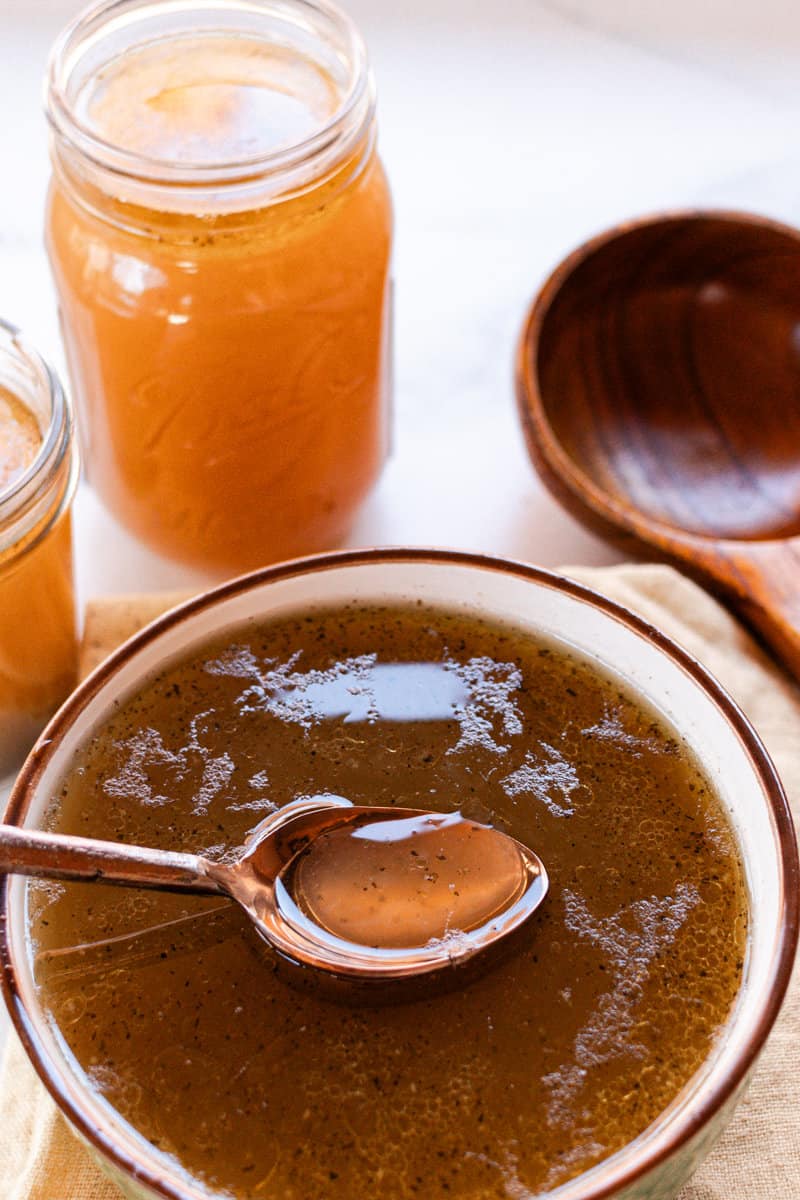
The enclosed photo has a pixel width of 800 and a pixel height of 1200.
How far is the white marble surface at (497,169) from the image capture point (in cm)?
168

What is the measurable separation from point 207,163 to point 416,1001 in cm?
70

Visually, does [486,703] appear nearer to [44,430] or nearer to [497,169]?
[44,430]

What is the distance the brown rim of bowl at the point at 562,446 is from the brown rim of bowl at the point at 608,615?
34cm

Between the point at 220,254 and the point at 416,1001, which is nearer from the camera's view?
the point at 416,1001

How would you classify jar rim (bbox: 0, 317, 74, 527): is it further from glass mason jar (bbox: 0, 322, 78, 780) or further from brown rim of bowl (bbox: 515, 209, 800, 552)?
brown rim of bowl (bbox: 515, 209, 800, 552)

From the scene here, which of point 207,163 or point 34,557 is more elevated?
point 207,163

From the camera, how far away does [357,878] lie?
1072 millimetres

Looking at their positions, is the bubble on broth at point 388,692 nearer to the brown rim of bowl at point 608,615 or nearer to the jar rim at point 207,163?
the brown rim of bowl at point 608,615

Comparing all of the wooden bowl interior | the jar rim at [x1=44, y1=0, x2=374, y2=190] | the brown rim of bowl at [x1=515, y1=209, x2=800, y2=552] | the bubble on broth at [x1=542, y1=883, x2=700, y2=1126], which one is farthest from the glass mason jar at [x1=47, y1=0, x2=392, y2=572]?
the bubble on broth at [x1=542, y1=883, x2=700, y2=1126]

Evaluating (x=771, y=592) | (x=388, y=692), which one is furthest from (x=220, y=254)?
(x=771, y=592)

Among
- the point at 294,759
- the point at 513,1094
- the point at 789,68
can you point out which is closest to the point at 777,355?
the point at 789,68

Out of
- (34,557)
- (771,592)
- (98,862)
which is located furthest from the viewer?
(771,592)

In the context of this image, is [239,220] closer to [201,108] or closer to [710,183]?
[201,108]

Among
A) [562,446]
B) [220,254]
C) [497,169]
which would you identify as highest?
[220,254]
